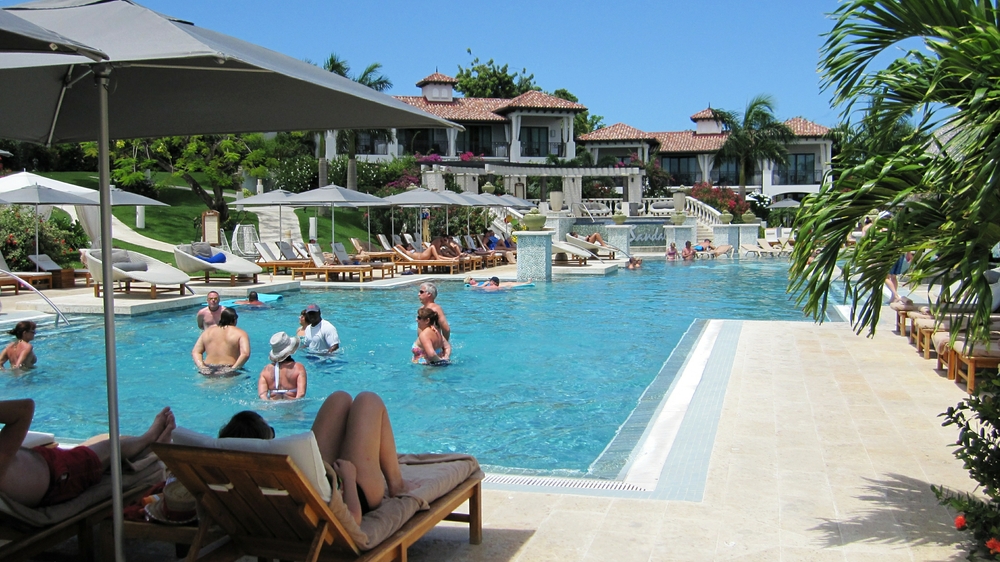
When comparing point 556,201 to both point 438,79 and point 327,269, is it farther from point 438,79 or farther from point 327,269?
point 438,79

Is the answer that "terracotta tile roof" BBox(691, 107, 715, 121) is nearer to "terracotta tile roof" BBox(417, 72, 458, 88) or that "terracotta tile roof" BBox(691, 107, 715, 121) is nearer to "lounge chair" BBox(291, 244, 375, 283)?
"terracotta tile roof" BBox(417, 72, 458, 88)

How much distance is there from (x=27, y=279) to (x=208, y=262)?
11.0 ft

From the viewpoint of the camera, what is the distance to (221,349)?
9219 millimetres

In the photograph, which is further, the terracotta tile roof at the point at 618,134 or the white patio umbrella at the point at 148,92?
the terracotta tile roof at the point at 618,134

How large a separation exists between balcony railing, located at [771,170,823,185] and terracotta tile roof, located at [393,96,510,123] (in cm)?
2104

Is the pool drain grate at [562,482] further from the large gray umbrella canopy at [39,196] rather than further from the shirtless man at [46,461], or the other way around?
the large gray umbrella canopy at [39,196]

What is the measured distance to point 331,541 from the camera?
10.3 feet

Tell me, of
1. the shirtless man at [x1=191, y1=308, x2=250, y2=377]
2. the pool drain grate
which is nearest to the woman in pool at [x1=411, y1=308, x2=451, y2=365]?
the shirtless man at [x1=191, y1=308, x2=250, y2=377]

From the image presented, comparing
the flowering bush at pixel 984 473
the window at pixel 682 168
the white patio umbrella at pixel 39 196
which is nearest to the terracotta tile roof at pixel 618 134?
the window at pixel 682 168

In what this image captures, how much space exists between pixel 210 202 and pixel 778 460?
100 ft

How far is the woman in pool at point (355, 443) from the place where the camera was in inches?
133

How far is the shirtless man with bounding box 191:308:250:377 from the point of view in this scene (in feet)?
30.0

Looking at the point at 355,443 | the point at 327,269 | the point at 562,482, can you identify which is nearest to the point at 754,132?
the point at 327,269

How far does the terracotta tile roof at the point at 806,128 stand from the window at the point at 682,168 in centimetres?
743
